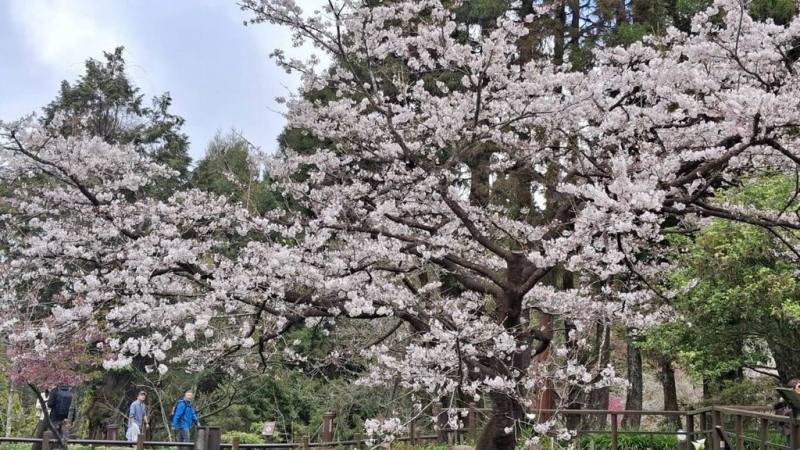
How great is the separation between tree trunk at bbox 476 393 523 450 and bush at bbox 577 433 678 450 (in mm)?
4473

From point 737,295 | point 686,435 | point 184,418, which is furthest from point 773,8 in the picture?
point 184,418

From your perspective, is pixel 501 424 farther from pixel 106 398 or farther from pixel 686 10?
pixel 106 398

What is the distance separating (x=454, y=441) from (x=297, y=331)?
6.21 meters

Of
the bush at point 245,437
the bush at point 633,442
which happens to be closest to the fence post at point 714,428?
the bush at point 633,442

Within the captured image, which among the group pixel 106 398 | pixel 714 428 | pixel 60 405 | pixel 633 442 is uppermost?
pixel 60 405

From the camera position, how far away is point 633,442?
1009cm

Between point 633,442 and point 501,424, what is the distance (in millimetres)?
4890

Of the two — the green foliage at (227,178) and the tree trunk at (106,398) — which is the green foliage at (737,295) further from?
the tree trunk at (106,398)

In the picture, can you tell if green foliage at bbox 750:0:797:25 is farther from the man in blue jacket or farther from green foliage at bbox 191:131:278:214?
the man in blue jacket

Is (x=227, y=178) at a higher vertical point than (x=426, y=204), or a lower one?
higher

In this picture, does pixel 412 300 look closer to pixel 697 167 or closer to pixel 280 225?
pixel 280 225

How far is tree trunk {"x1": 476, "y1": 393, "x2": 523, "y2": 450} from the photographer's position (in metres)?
6.04

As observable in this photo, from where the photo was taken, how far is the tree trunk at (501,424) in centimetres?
604

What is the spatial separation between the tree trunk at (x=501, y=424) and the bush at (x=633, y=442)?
14.7 feet
